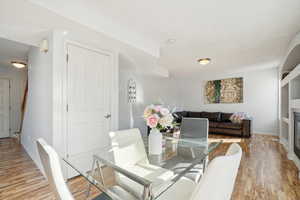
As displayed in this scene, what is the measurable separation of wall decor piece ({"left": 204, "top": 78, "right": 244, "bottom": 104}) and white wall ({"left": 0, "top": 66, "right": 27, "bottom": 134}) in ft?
23.1

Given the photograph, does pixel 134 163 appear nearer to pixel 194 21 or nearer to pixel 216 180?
pixel 216 180

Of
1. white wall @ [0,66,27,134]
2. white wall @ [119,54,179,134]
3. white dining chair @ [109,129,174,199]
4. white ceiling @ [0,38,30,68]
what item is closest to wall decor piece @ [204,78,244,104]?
white wall @ [119,54,179,134]

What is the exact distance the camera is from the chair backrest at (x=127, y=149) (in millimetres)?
1598

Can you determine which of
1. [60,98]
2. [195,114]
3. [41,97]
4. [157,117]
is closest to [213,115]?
[195,114]

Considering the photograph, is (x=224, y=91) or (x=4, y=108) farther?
(x=224, y=91)

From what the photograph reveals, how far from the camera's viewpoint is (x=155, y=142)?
164 centimetres

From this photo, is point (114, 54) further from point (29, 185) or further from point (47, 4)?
point (29, 185)

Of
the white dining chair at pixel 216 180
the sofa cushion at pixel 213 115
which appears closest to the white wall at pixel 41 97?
the white dining chair at pixel 216 180

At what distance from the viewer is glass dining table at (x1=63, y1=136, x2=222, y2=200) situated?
42.6 inches

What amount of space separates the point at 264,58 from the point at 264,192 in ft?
11.4

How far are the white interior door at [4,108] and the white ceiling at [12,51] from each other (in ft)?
3.34

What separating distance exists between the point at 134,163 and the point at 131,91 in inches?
145

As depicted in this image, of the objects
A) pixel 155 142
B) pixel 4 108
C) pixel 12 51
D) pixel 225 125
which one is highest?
pixel 12 51

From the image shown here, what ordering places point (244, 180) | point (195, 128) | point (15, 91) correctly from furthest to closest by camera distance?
point (15, 91) → point (195, 128) → point (244, 180)
